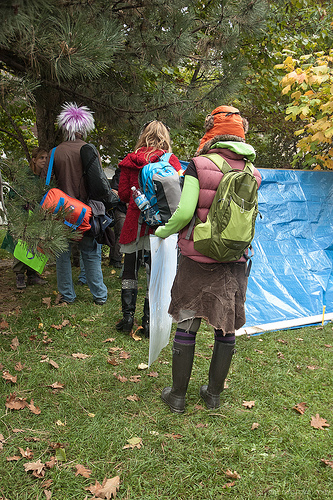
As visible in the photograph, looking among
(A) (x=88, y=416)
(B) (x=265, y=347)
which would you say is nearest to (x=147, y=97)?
(B) (x=265, y=347)

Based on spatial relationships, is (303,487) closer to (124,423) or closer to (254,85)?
(124,423)

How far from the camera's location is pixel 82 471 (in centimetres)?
229

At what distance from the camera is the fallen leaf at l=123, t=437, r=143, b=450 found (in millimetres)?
2520

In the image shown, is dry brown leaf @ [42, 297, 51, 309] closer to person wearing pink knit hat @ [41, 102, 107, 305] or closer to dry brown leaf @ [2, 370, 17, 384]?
person wearing pink knit hat @ [41, 102, 107, 305]

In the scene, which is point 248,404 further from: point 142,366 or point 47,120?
point 47,120

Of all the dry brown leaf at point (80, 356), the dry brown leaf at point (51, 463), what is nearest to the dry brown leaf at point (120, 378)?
the dry brown leaf at point (80, 356)

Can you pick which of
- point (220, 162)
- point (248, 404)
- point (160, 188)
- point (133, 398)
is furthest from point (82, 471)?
point (160, 188)

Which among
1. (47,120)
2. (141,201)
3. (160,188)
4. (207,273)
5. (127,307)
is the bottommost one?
(127,307)

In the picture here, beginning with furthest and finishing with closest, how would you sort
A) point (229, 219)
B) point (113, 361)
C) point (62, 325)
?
point (62, 325) → point (113, 361) → point (229, 219)

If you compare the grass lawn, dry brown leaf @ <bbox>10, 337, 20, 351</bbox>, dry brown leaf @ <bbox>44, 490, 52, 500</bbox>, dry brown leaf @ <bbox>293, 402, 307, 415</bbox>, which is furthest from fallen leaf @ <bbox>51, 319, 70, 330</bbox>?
dry brown leaf @ <bbox>293, 402, 307, 415</bbox>

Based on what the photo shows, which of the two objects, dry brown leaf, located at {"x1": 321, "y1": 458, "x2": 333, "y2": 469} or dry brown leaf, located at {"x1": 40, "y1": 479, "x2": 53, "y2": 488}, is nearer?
dry brown leaf, located at {"x1": 40, "y1": 479, "x2": 53, "y2": 488}

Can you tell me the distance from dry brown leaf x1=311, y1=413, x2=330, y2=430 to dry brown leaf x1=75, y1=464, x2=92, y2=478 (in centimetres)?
155

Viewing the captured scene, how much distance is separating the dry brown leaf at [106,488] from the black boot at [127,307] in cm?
213

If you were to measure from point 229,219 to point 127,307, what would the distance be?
2063 millimetres
